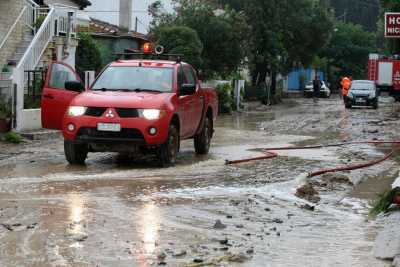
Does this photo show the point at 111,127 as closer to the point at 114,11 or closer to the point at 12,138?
the point at 12,138

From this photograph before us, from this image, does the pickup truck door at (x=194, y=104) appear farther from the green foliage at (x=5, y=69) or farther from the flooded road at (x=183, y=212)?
the green foliage at (x=5, y=69)

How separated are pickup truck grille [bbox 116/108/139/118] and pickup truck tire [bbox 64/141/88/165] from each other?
995 mm

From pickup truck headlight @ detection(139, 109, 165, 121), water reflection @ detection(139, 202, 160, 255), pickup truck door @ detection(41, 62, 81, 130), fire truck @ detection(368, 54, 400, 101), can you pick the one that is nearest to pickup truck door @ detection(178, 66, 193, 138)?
pickup truck headlight @ detection(139, 109, 165, 121)

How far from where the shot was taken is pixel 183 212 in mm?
8555

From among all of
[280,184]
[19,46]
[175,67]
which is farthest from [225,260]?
[19,46]

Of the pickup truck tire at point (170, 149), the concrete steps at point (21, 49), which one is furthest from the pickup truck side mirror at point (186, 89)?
the concrete steps at point (21, 49)

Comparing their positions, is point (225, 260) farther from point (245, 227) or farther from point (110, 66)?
point (110, 66)

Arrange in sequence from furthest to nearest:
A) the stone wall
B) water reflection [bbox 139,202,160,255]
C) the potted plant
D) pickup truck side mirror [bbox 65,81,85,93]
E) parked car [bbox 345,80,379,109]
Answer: parked car [bbox 345,80,379,109], the stone wall, the potted plant, pickup truck side mirror [bbox 65,81,85,93], water reflection [bbox 139,202,160,255]

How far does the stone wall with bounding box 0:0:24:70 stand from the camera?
21.9 meters

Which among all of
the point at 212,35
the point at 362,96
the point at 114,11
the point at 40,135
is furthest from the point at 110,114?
the point at 114,11

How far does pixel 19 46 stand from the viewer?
2233 centimetres

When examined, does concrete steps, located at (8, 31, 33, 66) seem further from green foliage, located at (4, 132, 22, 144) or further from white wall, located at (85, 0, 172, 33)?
white wall, located at (85, 0, 172, 33)

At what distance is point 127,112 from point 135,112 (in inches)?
4.9

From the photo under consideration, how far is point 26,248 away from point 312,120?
21438mm
